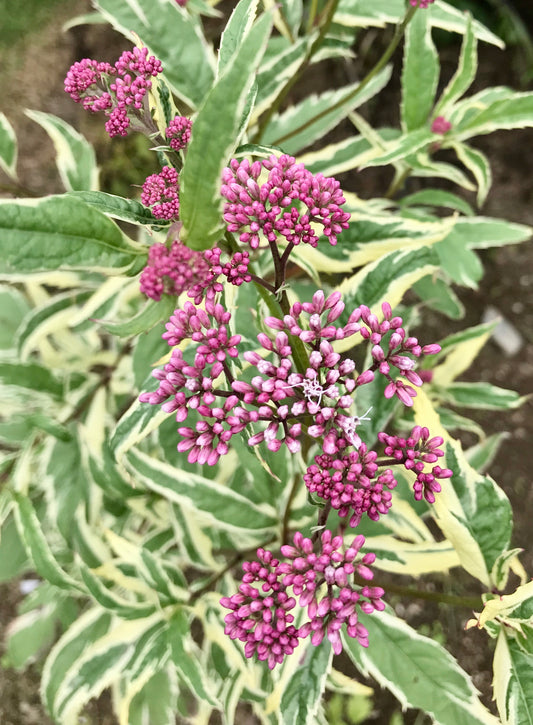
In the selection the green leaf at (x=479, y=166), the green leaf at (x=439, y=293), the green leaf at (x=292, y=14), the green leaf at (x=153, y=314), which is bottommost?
the green leaf at (x=439, y=293)

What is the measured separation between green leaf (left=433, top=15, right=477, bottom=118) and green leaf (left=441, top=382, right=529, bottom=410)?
2.66 ft

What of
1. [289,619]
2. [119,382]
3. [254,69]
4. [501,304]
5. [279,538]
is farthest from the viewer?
[501,304]

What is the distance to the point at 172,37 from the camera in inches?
48.6

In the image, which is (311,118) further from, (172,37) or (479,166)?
(172,37)

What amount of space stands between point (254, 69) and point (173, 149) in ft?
0.94

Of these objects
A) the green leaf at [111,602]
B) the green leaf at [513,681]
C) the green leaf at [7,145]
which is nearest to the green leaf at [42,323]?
the green leaf at [7,145]

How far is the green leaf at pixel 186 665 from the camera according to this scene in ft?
4.16

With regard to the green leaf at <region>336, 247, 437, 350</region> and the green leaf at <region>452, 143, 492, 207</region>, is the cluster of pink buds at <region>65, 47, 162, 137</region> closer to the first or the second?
the green leaf at <region>336, 247, 437, 350</region>

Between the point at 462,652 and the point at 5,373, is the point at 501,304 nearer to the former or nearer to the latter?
the point at 462,652

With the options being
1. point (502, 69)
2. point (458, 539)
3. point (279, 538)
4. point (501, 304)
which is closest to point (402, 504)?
point (279, 538)

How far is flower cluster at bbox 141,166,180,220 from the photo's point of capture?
89cm

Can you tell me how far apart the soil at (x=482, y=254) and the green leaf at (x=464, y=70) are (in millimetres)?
1243

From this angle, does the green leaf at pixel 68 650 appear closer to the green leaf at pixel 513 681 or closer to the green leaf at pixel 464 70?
the green leaf at pixel 513 681

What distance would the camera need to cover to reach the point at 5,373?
5.46 feet
